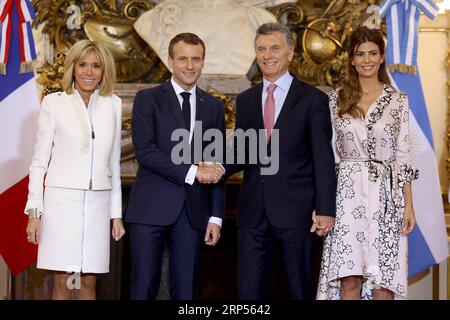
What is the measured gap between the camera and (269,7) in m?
5.88

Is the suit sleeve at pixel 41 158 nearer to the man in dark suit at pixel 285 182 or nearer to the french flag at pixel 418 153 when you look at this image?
the man in dark suit at pixel 285 182

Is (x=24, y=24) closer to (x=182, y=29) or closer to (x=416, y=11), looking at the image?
(x=182, y=29)

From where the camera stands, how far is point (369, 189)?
391 centimetres

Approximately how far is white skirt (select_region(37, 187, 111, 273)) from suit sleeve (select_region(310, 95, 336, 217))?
3.45 feet

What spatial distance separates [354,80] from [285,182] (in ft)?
2.07

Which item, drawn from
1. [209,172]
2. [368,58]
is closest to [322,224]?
[209,172]

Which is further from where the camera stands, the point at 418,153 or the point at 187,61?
the point at 418,153

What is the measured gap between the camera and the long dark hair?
13.0 ft

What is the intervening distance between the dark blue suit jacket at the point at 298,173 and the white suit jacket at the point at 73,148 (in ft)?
2.28

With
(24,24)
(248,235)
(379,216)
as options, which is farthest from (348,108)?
(24,24)

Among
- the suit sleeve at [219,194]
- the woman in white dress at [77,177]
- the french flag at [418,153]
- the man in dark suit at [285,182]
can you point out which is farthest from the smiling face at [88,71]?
the french flag at [418,153]

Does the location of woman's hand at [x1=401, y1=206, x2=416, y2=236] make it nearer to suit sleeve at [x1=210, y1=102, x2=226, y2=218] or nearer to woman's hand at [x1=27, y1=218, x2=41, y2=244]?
suit sleeve at [x1=210, y1=102, x2=226, y2=218]

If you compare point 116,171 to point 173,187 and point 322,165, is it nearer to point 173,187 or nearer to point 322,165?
point 173,187

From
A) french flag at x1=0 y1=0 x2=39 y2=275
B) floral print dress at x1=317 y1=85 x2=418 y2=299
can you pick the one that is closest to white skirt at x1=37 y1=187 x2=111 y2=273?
floral print dress at x1=317 y1=85 x2=418 y2=299
